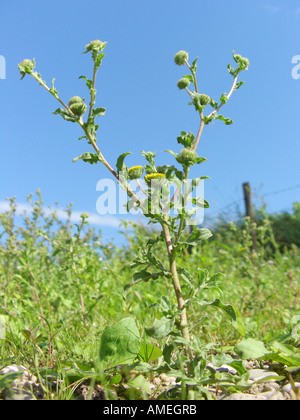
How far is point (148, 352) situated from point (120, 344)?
163 mm

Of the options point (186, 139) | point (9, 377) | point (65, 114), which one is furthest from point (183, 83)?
point (9, 377)

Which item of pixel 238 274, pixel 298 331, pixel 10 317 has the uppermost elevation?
pixel 238 274

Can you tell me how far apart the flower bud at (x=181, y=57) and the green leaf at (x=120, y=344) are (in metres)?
1.46

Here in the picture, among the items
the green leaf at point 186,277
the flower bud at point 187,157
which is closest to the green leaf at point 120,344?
the green leaf at point 186,277

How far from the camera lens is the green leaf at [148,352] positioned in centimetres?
198

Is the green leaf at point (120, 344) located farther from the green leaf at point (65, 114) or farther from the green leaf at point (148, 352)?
the green leaf at point (65, 114)

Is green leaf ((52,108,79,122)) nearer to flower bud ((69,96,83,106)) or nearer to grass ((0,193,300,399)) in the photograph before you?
flower bud ((69,96,83,106))

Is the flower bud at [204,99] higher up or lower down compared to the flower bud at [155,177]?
higher up

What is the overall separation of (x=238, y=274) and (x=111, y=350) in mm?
4450

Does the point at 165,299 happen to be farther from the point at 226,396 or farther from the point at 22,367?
the point at 22,367

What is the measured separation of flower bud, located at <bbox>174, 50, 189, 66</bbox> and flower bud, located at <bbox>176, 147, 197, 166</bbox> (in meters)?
0.68
